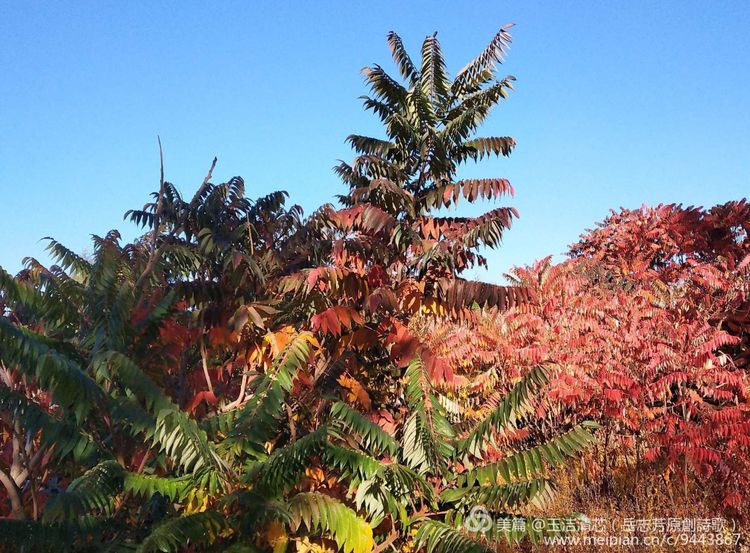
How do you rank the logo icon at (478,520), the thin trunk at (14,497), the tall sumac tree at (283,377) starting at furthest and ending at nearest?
1. the thin trunk at (14,497)
2. the logo icon at (478,520)
3. the tall sumac tree at (283,377)

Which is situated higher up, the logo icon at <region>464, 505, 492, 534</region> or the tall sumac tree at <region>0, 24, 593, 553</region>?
the tall sumac tree at <region>0, 24, 593, 553</region>

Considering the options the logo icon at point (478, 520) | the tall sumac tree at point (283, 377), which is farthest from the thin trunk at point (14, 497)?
the logo icon at point (478, 520)

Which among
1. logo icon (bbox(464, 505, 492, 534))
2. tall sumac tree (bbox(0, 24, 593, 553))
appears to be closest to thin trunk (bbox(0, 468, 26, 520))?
tall sumac tree (bbox(0, 24, 593, 553))

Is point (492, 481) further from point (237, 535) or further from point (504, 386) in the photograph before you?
point (504, 386)

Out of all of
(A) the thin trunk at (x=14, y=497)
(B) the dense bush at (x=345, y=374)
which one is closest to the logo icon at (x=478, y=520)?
(B) the dense bush at (x=345, y=374)

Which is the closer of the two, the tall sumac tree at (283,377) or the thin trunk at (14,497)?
the tall sumac tree at (283,377)

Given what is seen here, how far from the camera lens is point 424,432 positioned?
15.3 feet

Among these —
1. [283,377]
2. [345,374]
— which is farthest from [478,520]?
[345,374]

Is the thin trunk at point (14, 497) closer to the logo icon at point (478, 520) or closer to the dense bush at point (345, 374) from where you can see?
the dense bush at point (345, 374)

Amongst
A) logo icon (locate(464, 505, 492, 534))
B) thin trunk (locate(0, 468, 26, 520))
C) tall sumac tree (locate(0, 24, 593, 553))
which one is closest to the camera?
tall sumac tree (locate(0, 24, 593, 553))

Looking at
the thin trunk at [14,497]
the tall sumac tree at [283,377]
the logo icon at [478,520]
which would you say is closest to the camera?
the tall sumac tree at [283,377]

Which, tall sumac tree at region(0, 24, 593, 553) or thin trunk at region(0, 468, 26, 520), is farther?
thin trunk at region(0, 468, 26, 520)

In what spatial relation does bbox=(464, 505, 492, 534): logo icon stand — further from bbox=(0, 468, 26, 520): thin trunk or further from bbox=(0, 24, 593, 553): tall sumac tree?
bbox=(0, 468, 26, 520): thin trunk

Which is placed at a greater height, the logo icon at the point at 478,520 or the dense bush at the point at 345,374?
the dense bush at the point at 345,374
